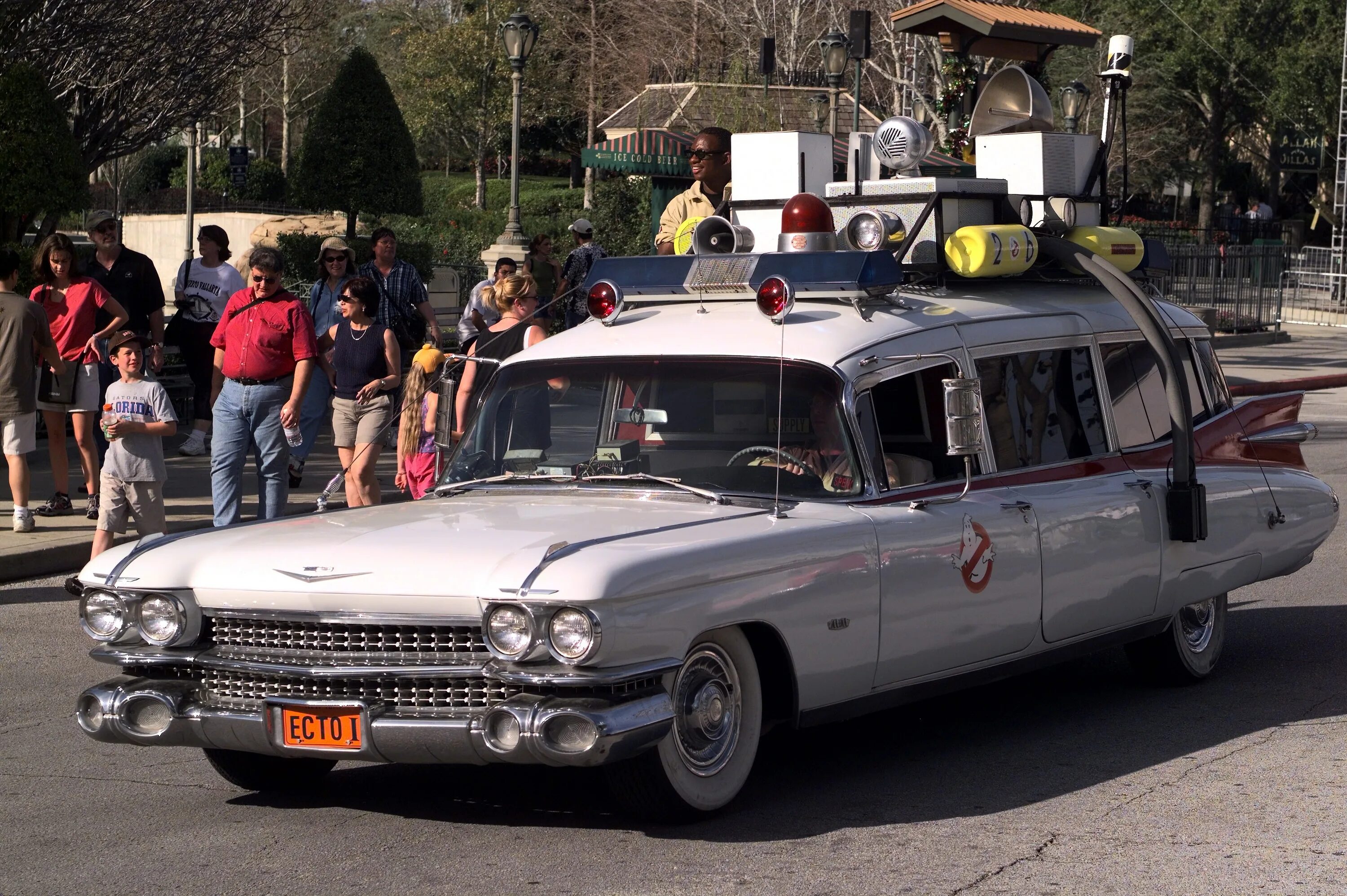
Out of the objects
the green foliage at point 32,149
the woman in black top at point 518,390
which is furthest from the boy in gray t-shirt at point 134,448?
the green foliage at point 32,149

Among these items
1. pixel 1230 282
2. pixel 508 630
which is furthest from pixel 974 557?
pixel 1230 282

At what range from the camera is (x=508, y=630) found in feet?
18.0

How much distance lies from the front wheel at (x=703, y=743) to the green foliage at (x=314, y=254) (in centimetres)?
2936

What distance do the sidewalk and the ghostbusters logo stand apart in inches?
217

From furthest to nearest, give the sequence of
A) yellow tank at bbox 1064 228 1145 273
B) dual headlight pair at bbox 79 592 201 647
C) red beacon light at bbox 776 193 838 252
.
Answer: yellow tank at bbox 1064 228 1145 273 < red beacon light at bbox 776 193 838 252 < dual headlight pair at bbox 79 592 201 647

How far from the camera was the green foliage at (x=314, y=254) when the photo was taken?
3594cm

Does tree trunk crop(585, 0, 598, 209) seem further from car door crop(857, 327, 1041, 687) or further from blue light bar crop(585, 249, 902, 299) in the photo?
car door crop(857, 327, 1041, 687)

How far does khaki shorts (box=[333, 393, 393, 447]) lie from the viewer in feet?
37.8

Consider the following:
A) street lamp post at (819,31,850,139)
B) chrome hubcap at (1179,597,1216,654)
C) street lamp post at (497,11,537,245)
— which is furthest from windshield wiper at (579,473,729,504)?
street lamp post at (819,31,850,139)

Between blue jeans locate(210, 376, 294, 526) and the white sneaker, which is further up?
blue jeans locate(210, 376, 294, 526)

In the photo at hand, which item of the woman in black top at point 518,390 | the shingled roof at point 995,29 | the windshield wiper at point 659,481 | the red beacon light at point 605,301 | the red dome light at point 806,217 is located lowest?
the windshield wiper at point 659,481

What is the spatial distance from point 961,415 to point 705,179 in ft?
18.6

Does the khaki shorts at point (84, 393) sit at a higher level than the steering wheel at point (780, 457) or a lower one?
lower

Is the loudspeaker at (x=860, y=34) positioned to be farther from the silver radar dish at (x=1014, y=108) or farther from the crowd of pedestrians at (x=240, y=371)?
the silver radar dish at (x=1014, y=108)
